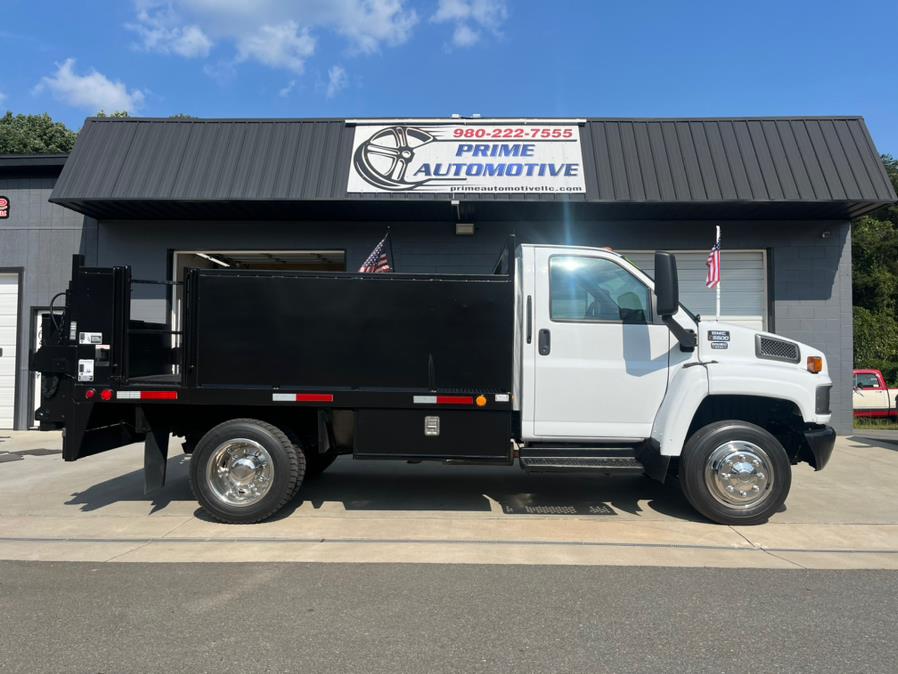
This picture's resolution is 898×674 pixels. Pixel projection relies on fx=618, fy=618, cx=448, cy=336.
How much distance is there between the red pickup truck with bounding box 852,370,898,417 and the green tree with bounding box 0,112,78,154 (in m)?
32.4

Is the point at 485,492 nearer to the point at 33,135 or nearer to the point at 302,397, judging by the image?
the point at 302,397

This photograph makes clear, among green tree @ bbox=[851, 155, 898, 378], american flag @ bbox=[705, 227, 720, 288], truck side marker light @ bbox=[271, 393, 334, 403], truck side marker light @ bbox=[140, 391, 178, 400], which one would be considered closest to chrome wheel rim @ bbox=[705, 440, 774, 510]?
truck side marker light @ bbox=[271, 393, 334, 403]

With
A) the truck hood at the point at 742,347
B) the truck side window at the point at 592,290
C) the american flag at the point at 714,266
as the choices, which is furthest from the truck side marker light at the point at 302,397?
the american flag at the point at 714,266

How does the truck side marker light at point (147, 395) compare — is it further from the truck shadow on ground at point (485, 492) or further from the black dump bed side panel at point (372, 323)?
the truck shadow on ground at point (485, 492)

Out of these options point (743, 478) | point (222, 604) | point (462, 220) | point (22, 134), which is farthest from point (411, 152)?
point (22, 134)

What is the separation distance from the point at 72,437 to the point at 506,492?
441cm

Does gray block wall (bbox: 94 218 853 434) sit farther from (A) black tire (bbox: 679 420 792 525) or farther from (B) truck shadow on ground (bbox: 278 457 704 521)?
(A) black tire (bbox: 679 420 792 525)

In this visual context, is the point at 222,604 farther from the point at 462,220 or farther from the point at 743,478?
the point at 462,220

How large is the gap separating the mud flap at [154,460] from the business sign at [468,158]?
5.86 m

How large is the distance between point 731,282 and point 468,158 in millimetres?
5465

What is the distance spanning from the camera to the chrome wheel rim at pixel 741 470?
18.5 feet

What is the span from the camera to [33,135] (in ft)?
94.2

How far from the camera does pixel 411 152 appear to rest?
10.9 m

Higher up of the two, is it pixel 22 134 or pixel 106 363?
pixel 22 134
